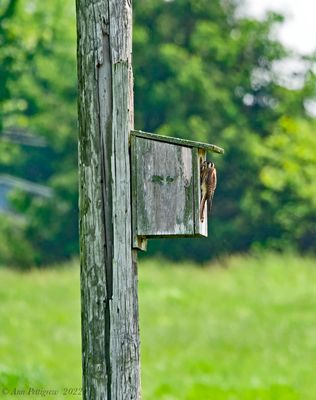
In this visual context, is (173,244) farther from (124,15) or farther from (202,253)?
(124,15)

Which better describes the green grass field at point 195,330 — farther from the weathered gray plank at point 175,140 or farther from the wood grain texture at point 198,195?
the weathered gray plank at point 175,140

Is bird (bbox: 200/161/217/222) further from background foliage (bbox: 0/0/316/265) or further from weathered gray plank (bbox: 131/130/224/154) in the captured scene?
background foliage (bbox: 0/0/316/265)

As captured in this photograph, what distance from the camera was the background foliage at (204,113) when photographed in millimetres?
32406

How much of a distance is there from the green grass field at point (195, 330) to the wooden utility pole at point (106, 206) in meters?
2.73

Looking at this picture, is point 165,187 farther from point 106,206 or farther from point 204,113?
point 204,113

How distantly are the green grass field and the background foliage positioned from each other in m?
5.63

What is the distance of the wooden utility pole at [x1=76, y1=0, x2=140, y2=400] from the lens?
15.8 ft

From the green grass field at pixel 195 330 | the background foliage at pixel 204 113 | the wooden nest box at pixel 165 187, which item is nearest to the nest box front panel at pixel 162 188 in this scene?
the wooden nest box at pixel 165 187

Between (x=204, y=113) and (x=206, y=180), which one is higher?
(x=204, y=113)

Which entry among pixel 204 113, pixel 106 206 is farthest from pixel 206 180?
pixel 204 113

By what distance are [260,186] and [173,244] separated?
3237 mm

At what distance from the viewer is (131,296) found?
4.84m

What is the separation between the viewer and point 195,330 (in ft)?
55.4

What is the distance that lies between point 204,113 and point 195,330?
17.1 meters
